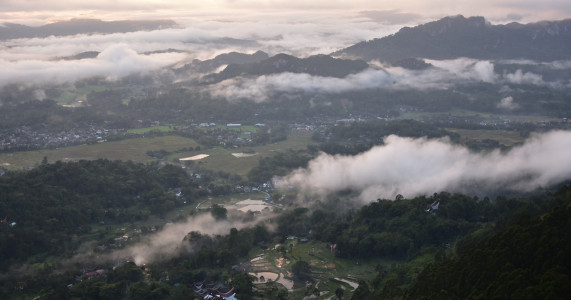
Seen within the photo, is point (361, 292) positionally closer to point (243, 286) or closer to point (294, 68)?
point (243, 286)

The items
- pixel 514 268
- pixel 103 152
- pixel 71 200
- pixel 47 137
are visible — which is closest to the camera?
pixel 514 268

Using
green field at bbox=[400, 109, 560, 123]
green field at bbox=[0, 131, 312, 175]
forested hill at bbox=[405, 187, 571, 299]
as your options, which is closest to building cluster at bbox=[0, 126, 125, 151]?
green field at bbox=[0, 131, 312, 175]

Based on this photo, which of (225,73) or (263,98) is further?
(225,73)

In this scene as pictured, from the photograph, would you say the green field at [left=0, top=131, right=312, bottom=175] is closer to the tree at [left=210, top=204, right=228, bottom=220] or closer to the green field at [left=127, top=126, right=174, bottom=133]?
the green field at [left=127, top=126, right=174, bottom=133]

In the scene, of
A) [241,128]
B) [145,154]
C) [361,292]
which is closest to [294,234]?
[361,292]

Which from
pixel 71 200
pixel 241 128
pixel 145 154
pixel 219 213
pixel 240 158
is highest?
pixel 71 200

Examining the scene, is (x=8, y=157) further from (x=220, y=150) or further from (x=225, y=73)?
(x=225, y=73)

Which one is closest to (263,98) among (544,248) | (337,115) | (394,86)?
(337,115)
